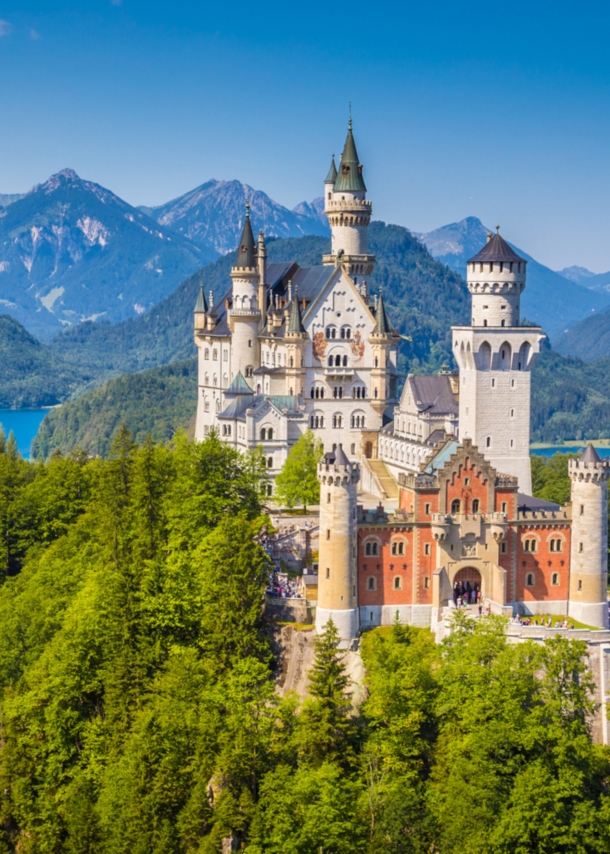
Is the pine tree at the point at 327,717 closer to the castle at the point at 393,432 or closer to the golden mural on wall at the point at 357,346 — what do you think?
the castle at the point at 393,432

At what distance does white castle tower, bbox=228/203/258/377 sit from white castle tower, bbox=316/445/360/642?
4278 cm

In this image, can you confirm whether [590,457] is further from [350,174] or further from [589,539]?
[350,174]

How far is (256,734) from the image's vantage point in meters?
69.9

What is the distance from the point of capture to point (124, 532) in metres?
89.2

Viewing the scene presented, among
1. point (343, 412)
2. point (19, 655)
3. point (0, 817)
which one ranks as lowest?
point (0, 817)

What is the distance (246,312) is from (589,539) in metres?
46.3

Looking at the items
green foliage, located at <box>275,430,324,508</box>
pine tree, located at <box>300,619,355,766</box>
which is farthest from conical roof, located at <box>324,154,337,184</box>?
pine tree, located at <box>300,619,355,766</box>

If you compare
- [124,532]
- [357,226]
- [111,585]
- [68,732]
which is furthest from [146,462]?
[357,226]

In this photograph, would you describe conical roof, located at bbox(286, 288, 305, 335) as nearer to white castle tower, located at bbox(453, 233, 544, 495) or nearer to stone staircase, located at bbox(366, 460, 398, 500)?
stone staircase, located at bbox(366, 460, 398, 500)

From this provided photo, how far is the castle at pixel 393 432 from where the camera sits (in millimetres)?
77250

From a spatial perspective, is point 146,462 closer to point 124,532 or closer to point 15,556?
point 124,532

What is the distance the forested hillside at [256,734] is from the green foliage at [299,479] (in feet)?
40.7

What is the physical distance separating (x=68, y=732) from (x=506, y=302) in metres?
38.2

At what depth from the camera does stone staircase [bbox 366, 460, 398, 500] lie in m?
101
